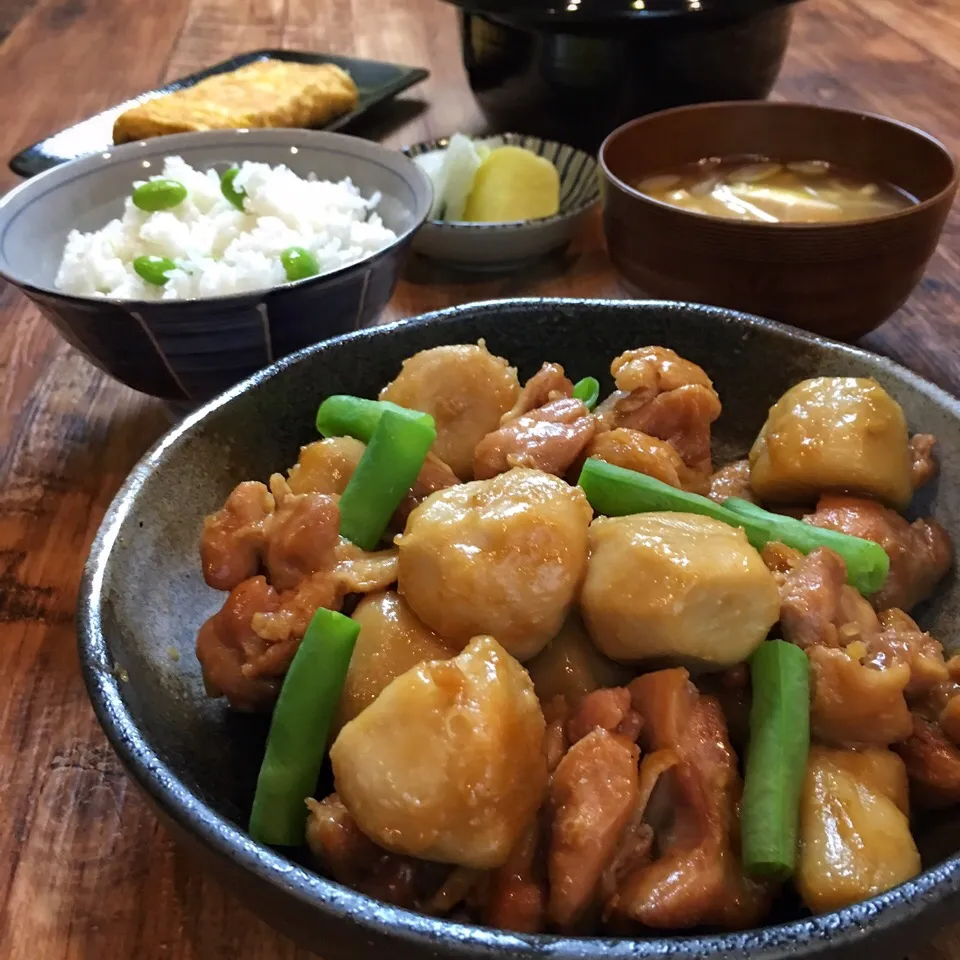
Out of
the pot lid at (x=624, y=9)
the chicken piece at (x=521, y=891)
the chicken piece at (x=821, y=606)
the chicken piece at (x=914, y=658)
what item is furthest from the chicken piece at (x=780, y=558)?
the pot lid at (x=624, y=9)

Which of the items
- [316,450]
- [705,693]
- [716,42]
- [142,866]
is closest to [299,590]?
[316,450]

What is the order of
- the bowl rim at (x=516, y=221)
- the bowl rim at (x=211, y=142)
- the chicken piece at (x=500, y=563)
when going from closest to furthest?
the chicken piece at (x=500, y=563)
the bowl rim at (x=211, y=142)
the bowl rim at (x=516, y=221)

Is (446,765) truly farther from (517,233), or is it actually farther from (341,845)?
(517,233)

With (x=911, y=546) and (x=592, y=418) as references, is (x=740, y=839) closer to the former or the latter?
(x=911, y=546)

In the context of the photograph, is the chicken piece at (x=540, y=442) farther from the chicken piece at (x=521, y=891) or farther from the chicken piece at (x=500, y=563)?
the chicken piece at (x=521, y=891)

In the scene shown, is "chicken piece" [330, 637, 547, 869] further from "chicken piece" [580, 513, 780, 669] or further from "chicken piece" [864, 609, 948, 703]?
"chicken piece" [864, 609, 948, 703]

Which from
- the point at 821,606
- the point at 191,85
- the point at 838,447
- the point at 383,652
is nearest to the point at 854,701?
the point at 821,606
